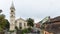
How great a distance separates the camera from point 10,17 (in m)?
76.9

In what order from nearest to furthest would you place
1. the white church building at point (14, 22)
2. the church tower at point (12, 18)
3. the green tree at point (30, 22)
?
1. the church tower at point (12, 18)
2. the white church building at point (14, 22)
3. the green tree at point (30, 22)

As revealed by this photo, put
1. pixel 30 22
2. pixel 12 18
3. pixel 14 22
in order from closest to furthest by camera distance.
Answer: pixel 12 18
pixel 14 22
pixel 30 22

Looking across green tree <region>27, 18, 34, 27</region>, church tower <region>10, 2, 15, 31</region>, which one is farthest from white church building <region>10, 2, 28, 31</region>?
green tree <region>27, 18, 34, 27</region>

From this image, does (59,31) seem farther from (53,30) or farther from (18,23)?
(18,23)

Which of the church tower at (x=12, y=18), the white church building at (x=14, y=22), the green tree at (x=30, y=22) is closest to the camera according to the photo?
the church tower at (x=12, y=18)

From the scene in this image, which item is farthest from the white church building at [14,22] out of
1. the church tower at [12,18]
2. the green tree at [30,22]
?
the green tree at [30,22]

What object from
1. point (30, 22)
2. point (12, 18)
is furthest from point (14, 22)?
point (30, 22)

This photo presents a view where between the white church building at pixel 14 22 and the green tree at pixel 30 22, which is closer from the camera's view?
the white church building at pixel 14 22

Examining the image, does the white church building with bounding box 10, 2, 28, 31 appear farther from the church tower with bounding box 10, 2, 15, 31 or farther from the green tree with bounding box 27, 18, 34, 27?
the green tree with bounding box 27, 18, 34, 27

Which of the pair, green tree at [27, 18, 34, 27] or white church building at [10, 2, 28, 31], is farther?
green tree at [27, 18, 34, 27]

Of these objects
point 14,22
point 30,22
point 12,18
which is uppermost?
point 12,18

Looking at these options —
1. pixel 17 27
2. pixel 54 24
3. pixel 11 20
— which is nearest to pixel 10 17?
pixel 11 20

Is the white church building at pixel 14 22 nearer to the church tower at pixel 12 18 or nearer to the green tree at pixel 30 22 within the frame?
the church tower at pixel 12 18

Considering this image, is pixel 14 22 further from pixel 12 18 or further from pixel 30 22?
pixel 30 22
